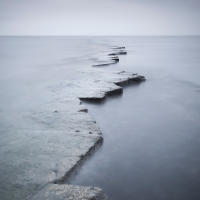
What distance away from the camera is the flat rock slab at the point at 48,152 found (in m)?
1.80

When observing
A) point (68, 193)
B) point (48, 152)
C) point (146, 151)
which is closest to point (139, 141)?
point (146, 151)

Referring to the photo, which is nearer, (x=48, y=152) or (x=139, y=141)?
(x=48, y=152)

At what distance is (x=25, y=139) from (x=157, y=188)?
1.79 m

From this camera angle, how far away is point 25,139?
2.71 m

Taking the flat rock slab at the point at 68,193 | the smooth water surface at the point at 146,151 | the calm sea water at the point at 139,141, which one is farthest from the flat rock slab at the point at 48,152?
the smooth water surface at the point at 146,151

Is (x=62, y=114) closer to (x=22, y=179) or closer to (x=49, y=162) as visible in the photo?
(x=49, y=162)

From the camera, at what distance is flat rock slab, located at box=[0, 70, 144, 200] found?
5.91 feet

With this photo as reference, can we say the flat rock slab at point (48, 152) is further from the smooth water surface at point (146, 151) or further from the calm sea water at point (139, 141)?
the smooth water surface at point (146, 151)

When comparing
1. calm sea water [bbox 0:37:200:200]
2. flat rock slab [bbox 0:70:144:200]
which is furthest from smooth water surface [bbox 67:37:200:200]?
flat rock slab [bbox 0:70:144:200]

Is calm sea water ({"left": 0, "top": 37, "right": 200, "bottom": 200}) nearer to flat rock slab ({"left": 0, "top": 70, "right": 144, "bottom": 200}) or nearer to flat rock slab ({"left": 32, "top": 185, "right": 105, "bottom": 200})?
flat rock slab ({"left": 0, "top": 70, "right": 144, "bottom": 200})

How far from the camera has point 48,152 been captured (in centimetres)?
240

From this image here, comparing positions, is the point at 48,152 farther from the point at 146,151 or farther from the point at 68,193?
the point at 146,151

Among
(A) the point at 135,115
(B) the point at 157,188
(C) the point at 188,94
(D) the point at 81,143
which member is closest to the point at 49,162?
(D) the point at 81,143

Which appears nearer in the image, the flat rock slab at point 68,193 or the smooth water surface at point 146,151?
the flat rock slab at point 68,193
